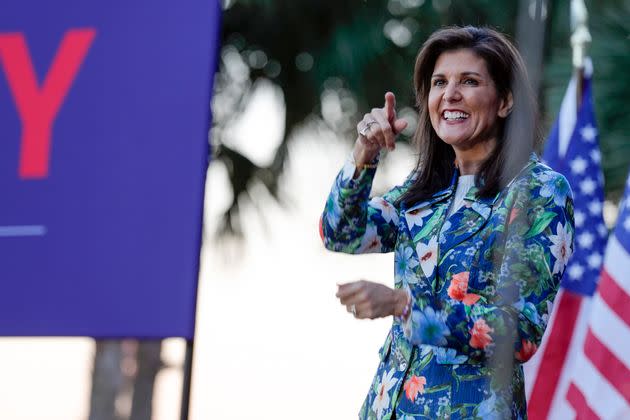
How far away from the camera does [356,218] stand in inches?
76.8

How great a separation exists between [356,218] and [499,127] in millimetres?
310

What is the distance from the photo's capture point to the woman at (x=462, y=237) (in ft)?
5.61

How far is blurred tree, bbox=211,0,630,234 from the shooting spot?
6.85m

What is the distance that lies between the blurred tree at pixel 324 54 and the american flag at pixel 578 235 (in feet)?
6.61

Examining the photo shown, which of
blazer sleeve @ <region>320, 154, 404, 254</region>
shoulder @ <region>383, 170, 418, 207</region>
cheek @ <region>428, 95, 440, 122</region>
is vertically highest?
cheek @ <region>428, 95, 440, 122</region>

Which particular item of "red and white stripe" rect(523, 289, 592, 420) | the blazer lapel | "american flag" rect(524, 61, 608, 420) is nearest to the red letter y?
the blazer lapel

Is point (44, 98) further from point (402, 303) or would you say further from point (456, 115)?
point (402, 303)

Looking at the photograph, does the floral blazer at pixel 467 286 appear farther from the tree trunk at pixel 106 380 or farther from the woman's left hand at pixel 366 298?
the tree trunk at pixel 106 380

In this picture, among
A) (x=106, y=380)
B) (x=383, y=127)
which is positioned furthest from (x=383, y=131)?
(x=106, y=380)

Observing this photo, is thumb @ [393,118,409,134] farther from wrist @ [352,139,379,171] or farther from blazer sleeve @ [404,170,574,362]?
blazer sleeve @ [404,170,574,362]

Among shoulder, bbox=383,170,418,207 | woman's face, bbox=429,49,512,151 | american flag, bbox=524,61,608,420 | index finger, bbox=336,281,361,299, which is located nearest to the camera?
index finger, bbox=336,281,361,299

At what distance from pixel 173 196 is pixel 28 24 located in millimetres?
628

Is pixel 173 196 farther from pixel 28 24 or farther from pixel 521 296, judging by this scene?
pixel 521 296

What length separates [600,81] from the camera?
6062mm
